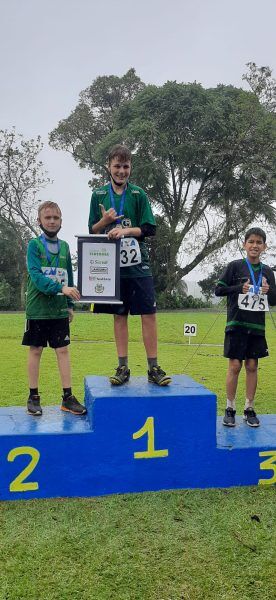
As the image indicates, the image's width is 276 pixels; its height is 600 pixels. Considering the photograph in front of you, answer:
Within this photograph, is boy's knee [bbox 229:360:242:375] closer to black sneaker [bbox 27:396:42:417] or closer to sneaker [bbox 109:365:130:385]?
sneaker [bbox 109:365:130:385]

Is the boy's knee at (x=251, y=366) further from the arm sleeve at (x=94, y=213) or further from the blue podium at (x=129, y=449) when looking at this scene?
the arm sleeve at (x=94, y=213)

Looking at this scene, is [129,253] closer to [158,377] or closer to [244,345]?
[158,377]

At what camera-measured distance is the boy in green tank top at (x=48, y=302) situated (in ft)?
10.7

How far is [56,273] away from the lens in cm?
328

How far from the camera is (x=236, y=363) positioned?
12.0ft

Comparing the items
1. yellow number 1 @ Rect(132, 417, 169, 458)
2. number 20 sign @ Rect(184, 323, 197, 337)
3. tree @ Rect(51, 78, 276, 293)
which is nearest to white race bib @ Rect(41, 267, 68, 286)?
yellow number 1 @ Rect(132, 417, 169, 458)

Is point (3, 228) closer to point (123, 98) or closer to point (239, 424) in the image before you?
point (123, 98)

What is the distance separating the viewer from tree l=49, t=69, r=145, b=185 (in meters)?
29.8

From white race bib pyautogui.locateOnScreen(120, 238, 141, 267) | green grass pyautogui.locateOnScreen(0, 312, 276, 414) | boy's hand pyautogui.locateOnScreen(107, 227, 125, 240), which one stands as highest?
boy's hand pyautogui.locateOnScreen(107, 227, 125, 240)

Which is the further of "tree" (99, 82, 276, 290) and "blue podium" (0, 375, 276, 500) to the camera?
"tree" (99, 82, 276, 290)

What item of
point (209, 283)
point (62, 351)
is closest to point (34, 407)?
point (62, 351)

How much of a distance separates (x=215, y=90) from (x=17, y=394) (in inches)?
893

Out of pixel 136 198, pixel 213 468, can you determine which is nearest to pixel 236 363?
pixel 213 468

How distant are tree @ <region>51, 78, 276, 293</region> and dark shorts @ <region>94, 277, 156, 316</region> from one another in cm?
2048
